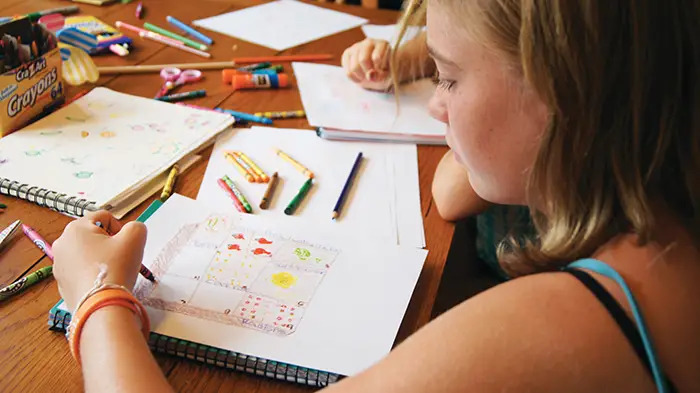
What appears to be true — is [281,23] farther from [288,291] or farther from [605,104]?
[605,104]

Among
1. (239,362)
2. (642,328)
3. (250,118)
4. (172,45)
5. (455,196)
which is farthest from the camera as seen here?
(172,45)

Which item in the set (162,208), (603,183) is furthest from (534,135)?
(162,208)

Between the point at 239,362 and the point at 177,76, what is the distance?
0.69m

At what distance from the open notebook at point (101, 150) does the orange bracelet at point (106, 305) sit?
7.7 inches

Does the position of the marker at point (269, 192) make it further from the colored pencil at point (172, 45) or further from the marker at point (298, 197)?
the colored pencil at point (172, 45)

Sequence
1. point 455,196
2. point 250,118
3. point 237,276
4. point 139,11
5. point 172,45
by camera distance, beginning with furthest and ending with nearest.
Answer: point 139,11
point 172,45
point 250,118
point 455,196
point 237,276

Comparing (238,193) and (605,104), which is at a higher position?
(605,104)

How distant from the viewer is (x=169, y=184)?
34.7 inches

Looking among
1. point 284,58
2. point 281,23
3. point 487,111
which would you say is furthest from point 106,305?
point 281,23

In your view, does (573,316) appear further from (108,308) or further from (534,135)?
(108,308)

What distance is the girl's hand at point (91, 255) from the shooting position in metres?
0.67

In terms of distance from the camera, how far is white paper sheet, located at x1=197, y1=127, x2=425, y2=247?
0.84m

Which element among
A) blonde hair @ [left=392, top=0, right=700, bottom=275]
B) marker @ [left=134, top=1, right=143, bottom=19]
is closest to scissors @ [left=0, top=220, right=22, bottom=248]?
blonde hair @ [left=392, top=0, right=700, bottom=275]

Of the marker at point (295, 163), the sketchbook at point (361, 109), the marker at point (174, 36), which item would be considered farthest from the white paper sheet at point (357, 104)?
the marker at point (174, 36)
